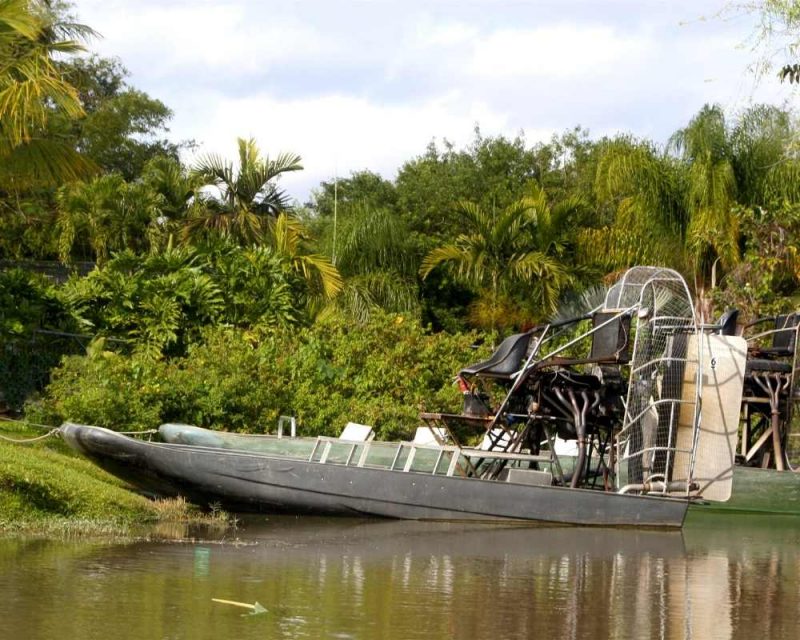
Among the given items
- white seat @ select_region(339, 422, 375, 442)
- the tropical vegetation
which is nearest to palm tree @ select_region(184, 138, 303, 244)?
the tropical vegetation

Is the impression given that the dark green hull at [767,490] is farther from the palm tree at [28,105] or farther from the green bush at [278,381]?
the palm tree at [28,105]

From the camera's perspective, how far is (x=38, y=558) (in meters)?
10.5

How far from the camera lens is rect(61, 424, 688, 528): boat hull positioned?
14906 millimetres

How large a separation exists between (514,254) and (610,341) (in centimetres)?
1306

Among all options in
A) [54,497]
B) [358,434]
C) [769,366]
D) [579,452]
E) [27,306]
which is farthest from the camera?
[27,306]

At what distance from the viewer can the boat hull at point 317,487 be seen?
1491 cm

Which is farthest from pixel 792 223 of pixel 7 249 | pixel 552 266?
pixel 7 249

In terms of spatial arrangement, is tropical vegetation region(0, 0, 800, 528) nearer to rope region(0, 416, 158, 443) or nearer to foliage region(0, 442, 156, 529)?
rope region(0, 416, 158, 443)

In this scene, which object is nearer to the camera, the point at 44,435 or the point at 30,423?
the point at 44,435

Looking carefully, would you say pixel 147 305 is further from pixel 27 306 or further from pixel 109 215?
pixel 109 215

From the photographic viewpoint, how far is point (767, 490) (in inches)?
652

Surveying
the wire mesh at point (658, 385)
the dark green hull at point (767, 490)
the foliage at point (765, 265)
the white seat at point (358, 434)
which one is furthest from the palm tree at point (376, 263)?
the wire mesh at point (658, 385)

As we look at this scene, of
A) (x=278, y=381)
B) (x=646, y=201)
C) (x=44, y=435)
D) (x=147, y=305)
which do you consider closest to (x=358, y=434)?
(x=278, y=381)

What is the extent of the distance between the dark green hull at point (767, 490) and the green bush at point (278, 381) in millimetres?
5131
